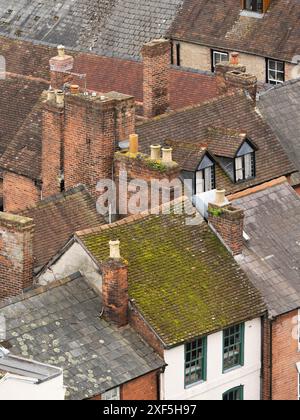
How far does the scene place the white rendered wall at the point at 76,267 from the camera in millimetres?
69000

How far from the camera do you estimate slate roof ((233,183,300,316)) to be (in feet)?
233

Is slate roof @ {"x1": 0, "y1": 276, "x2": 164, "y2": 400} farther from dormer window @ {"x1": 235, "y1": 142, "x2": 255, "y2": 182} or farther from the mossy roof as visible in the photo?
dormer window @ {"x1": 235, "y1": 142, "x2": 255, "y2": 182}

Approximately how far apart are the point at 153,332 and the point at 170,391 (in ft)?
6.61

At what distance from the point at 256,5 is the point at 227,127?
55.9 feet

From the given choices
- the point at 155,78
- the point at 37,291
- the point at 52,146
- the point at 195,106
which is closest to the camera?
the point at 37,291

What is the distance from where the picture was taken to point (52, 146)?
7950cm

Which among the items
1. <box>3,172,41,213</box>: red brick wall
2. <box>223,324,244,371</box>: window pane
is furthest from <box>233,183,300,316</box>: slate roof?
<box>3,172,41,213</box>: red brick wall

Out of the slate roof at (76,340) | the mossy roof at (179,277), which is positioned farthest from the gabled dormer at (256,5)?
the slate roof at (76,340)

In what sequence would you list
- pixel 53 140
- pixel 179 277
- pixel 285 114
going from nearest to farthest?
pixel 179 277, pixel 53 140, pixel 285 114

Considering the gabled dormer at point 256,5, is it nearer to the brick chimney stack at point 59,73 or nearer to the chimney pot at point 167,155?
the brick chimney stack at point 59,73

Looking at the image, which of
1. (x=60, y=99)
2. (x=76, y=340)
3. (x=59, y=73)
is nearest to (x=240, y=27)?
(x=59, y=73)

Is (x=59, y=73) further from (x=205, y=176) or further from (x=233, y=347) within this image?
(x=233, y=347)

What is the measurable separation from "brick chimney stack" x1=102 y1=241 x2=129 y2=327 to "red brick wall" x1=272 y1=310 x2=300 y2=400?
5.66m

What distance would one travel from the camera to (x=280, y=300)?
7075 centimetres
